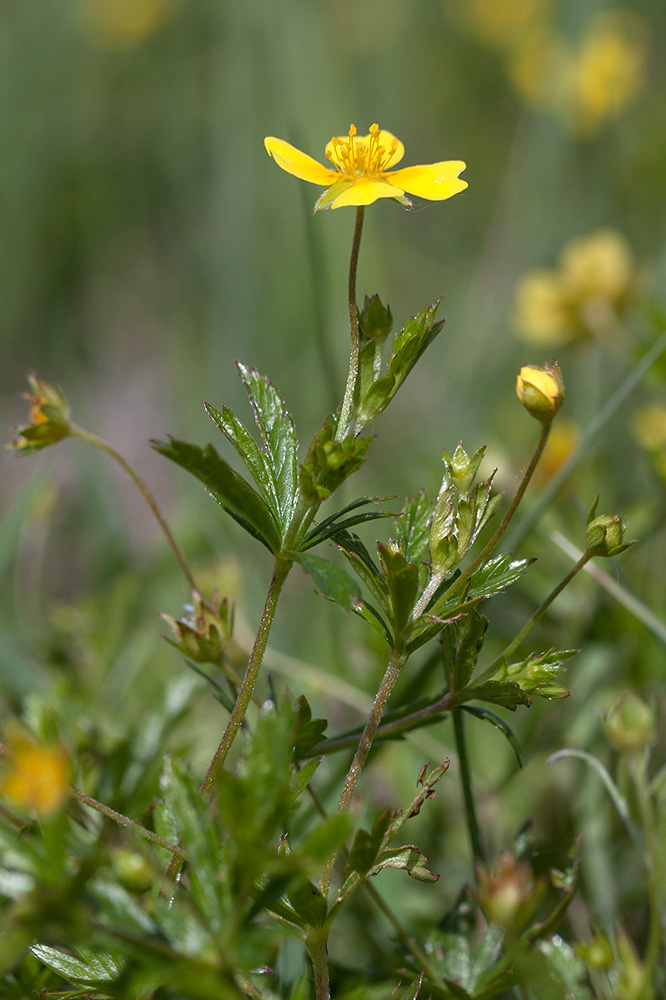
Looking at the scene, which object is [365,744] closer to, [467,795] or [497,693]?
[497,693]

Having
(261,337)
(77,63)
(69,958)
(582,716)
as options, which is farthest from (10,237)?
(69,958)

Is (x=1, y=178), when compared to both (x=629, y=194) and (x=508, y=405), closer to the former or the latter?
(x=508, y=405)

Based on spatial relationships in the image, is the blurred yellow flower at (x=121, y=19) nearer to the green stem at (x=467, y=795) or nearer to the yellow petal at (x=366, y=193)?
the yellow petal at (x=366, y=193)

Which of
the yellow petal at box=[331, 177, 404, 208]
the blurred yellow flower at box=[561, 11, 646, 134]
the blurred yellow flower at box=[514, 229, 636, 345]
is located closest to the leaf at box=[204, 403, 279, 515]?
the yellow petal at box=[331, 177, 404, 208]

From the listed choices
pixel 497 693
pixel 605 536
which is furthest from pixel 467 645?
pixel 605 536

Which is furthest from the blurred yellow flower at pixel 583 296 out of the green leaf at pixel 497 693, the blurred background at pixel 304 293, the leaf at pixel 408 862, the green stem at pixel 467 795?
the leaf at pixel 408 862

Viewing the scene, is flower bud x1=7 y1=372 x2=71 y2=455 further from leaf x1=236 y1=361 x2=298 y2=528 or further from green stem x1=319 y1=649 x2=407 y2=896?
green stem x1=319 y1=649 x2=407 y2=896
